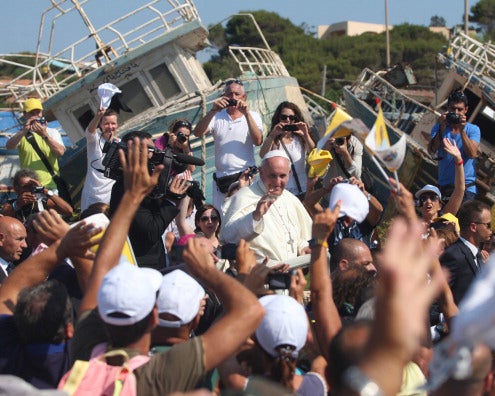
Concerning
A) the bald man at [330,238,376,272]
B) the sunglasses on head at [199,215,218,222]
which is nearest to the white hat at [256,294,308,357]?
the bald man at [330,238,376,272]

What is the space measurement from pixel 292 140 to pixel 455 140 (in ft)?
5.47

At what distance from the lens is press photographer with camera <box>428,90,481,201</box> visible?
8594mm

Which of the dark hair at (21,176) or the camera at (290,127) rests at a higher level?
the dark hair at (21,176)

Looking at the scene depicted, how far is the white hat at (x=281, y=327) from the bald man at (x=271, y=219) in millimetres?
2334

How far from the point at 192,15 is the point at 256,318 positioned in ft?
35.3

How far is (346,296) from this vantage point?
4.86m

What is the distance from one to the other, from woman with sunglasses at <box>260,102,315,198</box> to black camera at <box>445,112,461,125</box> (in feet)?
4.62

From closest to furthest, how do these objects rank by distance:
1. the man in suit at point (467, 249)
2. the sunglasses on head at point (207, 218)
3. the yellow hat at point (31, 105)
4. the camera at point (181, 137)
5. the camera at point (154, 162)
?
the camera at point (154, 162), the man in suit at point (467, 249), the sunglasses on head at point (207, 218), the camera at point (181, 137), the yellow hat at point (31, 105)

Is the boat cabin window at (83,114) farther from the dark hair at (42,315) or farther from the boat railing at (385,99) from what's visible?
the dark hair at (42,315)

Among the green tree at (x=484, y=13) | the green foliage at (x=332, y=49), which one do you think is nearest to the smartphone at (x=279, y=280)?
the green foliage at (x=332, y=49)

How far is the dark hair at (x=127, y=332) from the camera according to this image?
3.49 meters

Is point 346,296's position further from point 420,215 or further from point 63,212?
point 63,212

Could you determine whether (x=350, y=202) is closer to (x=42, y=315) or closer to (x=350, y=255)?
(x=350, y=255)

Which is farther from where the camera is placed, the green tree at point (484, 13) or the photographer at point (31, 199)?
the green tree at point (484, 13)
